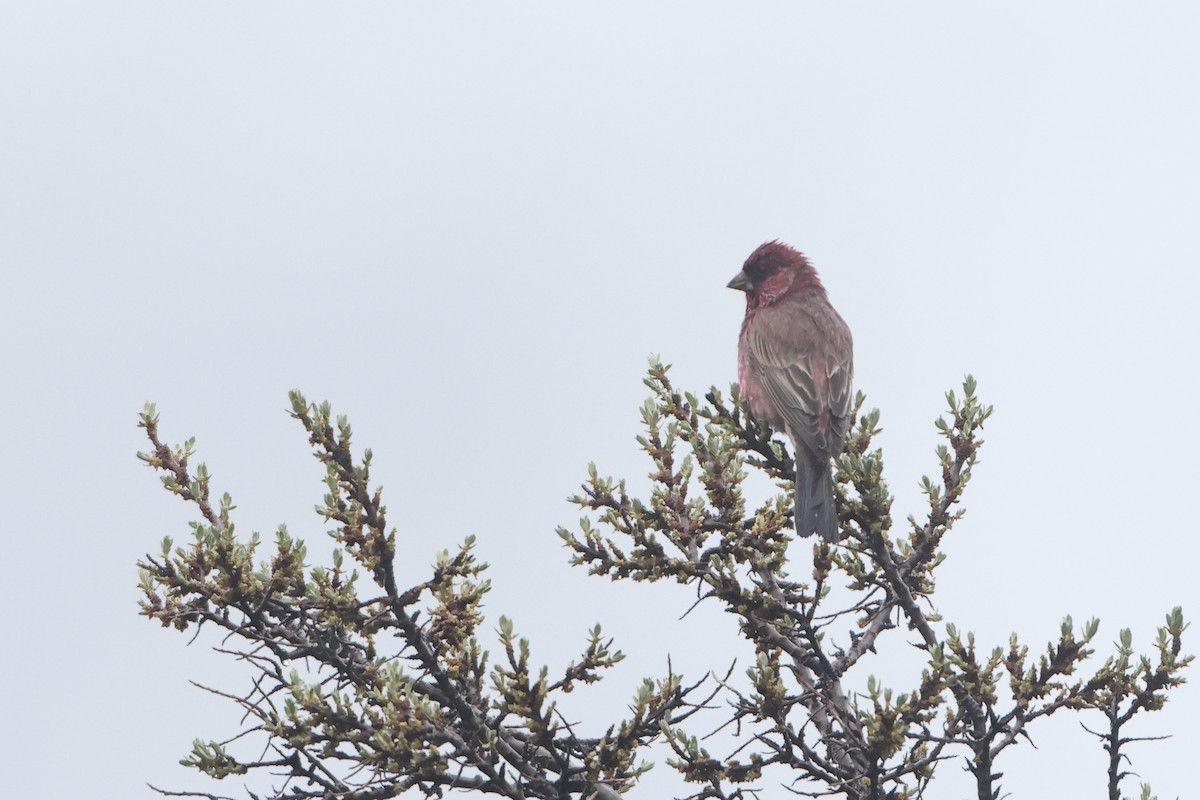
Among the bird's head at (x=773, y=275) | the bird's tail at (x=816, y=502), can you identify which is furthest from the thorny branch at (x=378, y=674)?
the bird's head at (x=773, y=275)

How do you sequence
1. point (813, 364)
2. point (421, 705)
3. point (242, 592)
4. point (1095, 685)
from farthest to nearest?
1. point (813, 364)
2. point (1095, 685)
3. point (242, 592)
4. point (421, 705)

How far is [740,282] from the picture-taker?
10.5m

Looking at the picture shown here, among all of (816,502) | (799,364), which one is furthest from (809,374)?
(816,502)

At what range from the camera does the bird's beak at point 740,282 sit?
413 inches

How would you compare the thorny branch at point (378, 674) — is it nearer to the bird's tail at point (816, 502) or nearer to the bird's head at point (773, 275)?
the bird's tail at point (816, 502)

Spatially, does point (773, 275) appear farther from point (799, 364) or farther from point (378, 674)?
point (378, 674)

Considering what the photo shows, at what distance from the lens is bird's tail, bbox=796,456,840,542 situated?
6.48 metres

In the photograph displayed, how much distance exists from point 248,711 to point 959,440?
11.9 feet

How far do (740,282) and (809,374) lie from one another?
6.26ft

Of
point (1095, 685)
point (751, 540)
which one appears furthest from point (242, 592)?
point (1095, 685)

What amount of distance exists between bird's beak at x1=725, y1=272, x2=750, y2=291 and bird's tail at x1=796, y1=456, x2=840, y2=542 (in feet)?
10.3

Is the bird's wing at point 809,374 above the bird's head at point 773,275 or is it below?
below

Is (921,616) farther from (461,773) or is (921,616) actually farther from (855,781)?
(461,773)

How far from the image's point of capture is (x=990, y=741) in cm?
576
